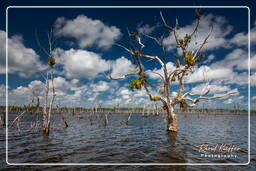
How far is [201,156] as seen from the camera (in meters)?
11.2

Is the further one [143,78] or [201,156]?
[143,78]

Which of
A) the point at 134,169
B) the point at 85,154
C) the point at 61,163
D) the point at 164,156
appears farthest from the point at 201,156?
the point at 61,163

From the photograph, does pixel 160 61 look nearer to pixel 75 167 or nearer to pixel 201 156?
→ pixel 201 156

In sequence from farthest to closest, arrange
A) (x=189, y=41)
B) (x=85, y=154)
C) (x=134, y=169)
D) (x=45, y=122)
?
(x=45, y=122)
(x=189, y=41)
(x=85, y=154)
(x=134, y=169)

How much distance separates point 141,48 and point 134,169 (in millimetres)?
14108

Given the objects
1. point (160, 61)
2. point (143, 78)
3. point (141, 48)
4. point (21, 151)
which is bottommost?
point (21, 151)

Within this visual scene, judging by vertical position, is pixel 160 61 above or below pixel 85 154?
above

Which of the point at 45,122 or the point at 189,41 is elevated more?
the point at 189,41

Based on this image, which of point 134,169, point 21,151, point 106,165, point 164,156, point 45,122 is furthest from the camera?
point 45,122

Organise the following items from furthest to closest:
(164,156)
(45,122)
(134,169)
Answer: (45,122) → (164,156) → (134,169)

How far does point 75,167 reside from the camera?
29.4ft

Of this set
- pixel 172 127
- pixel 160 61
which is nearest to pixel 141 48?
pixel 160 61

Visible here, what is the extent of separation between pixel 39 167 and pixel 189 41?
1799 centimetres

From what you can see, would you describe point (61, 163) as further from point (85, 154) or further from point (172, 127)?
point (172, 127)
